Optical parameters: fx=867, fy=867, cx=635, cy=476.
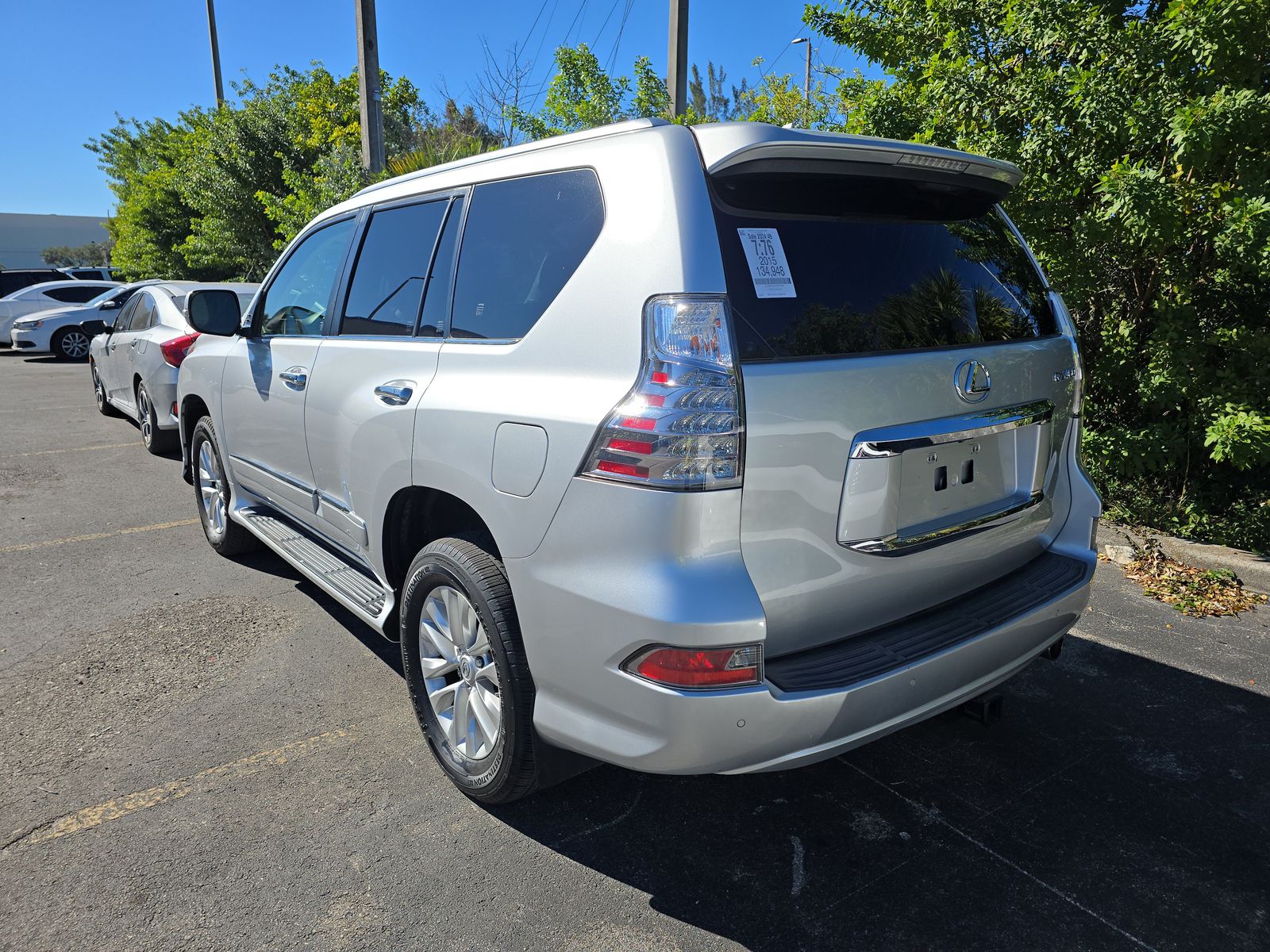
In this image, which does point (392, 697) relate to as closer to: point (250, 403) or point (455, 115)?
point (250, 403)

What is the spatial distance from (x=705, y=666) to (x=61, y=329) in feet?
67.6

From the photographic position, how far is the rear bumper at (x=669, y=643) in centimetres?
200

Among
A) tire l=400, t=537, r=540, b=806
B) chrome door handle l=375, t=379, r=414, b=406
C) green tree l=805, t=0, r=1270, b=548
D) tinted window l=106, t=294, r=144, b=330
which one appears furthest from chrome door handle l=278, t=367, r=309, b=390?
tinted window l=106, t=294, r=144, b=330

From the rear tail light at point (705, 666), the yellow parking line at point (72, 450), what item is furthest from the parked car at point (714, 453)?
the yellow parking line at point (72, 450)

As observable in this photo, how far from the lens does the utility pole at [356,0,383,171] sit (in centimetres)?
1082

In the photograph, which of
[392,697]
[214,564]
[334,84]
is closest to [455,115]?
[334,84]

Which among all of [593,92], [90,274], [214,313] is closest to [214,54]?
[90,274]

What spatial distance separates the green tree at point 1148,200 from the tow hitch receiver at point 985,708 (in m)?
2.82

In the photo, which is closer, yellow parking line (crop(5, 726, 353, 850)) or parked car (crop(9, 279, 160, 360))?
yellow parking line (crop(5, 726, 353, 850))

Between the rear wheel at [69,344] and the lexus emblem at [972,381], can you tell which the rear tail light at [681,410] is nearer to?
the lexus emblem at [972,381]

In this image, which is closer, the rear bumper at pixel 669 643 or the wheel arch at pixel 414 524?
the rear bumper at pixel 669 643

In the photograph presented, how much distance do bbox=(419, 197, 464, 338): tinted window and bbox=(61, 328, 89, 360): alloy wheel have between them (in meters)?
19.0

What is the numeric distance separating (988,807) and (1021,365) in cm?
142

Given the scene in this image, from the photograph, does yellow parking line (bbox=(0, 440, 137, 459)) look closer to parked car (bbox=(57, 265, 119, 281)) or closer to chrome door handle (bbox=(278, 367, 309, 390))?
chrome door handle (bbox=(278, 367, 309, 390))
